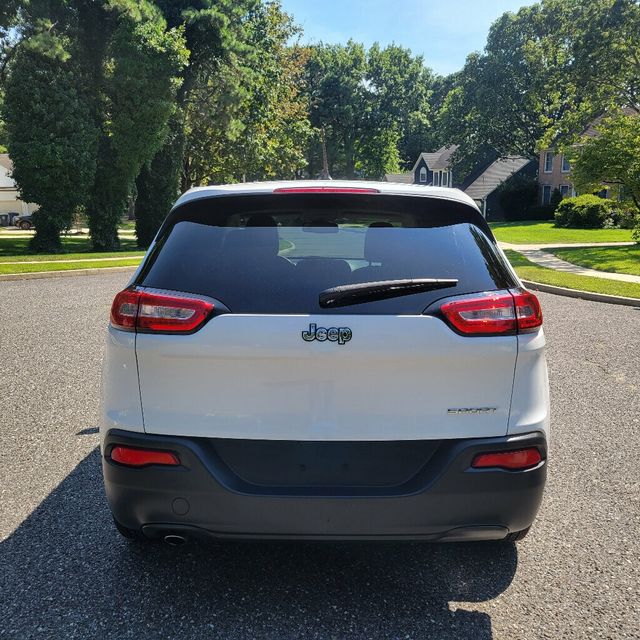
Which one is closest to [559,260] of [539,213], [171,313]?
[171,313]

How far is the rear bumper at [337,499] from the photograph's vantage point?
2.48 m

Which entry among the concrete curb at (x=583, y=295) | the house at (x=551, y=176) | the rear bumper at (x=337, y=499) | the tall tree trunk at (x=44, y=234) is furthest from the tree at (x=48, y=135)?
the house at (x=551, y=176)

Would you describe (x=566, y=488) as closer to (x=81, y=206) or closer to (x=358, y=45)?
(x=81, y=206)

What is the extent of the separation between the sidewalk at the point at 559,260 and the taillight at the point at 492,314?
45.2 ft

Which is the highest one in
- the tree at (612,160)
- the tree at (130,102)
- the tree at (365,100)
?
the tree at (365,100)

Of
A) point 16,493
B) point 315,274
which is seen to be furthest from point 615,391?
point 16,493

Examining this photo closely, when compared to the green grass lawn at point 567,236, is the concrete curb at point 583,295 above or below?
above

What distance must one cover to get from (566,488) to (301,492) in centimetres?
231

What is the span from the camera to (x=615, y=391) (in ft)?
20.4

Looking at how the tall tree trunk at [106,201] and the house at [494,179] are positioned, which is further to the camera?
the house at [494,179]

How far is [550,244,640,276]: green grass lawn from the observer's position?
18.0 m

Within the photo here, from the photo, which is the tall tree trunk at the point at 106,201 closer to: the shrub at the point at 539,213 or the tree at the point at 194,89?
the tree at the point at 194,89

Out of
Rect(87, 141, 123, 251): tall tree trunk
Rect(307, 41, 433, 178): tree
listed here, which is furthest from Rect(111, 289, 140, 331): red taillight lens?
Rect(307, 41, 433, 178): tree

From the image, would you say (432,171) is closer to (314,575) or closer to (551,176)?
(551,176)
